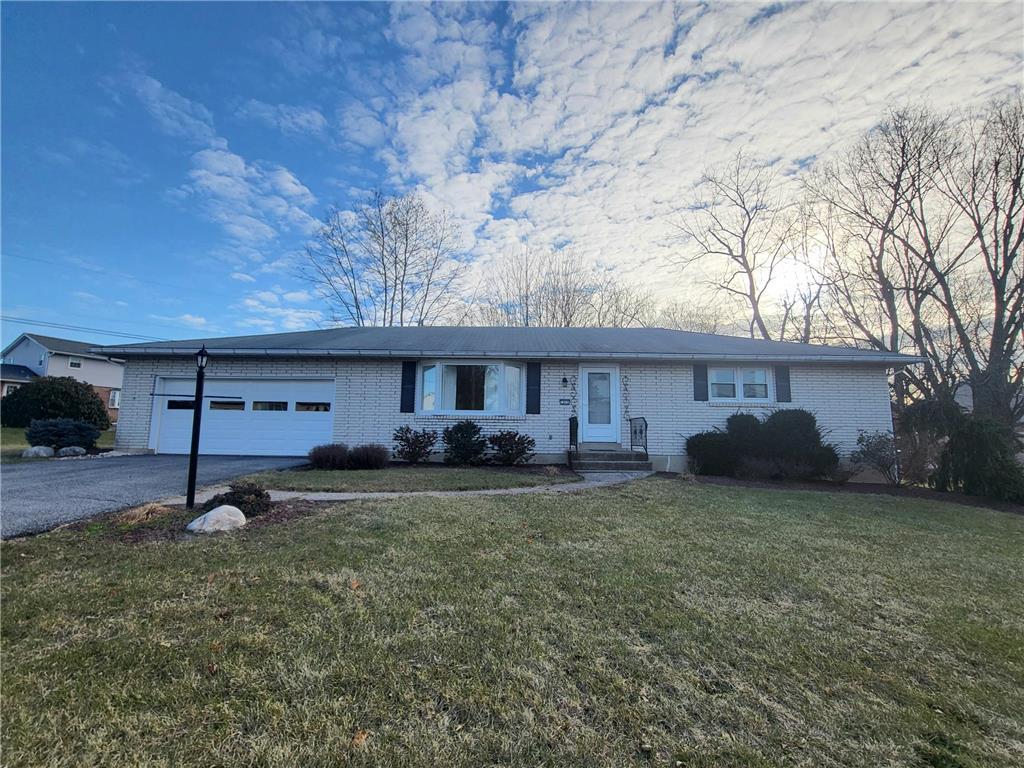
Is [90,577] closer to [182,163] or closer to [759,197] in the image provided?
[182,163]

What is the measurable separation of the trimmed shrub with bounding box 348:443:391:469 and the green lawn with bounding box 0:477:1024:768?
Result: 5.21 meters

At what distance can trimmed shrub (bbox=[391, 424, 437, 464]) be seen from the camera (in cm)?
1066

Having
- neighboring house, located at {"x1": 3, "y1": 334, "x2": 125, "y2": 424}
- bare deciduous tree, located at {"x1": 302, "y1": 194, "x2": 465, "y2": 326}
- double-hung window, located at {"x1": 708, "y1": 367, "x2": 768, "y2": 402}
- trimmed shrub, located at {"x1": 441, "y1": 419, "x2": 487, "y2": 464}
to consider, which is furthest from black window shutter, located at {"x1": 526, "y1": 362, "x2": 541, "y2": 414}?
neighboring house, located at {"x1": 3, "y1": 334, "x2": 125, "y2": 424}

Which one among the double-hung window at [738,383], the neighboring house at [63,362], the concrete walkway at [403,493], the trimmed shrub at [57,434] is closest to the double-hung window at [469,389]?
the concrete walkway at [403,493]

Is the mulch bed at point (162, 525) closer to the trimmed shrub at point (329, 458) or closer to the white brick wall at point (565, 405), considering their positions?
the trimmed shrub at point (329, 458)

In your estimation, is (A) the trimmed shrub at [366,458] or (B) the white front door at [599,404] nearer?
(A) the trimmed shrub at [366,458]

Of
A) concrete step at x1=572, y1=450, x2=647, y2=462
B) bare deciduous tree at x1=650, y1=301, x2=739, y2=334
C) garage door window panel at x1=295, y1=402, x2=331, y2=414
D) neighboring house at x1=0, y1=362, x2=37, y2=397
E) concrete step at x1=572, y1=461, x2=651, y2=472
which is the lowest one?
concrete step at x1=572, y1=461, x2=651, y2=472

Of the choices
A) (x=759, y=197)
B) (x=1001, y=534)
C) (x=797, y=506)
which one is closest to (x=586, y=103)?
(x=797, y=506)

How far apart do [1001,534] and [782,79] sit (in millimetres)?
8083

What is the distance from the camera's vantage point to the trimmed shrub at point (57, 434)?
10.9m

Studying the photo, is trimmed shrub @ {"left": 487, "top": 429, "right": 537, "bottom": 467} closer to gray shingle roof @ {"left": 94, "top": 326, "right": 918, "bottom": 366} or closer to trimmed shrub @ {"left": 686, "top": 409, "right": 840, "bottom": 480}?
gray shingle roof @ {"left": 94, "top": 326, "right": 918, "bottom": 366}

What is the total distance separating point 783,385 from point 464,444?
7.98 m

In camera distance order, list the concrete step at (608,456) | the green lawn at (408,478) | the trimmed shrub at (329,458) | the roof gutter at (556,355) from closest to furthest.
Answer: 1. the green lawn at (408,478)
2. the trimmed shrub at (329,458)
3. the concrete step at (608,456)
4. the roof gutter at (556,355)

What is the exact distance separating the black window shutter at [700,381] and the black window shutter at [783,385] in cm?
174
